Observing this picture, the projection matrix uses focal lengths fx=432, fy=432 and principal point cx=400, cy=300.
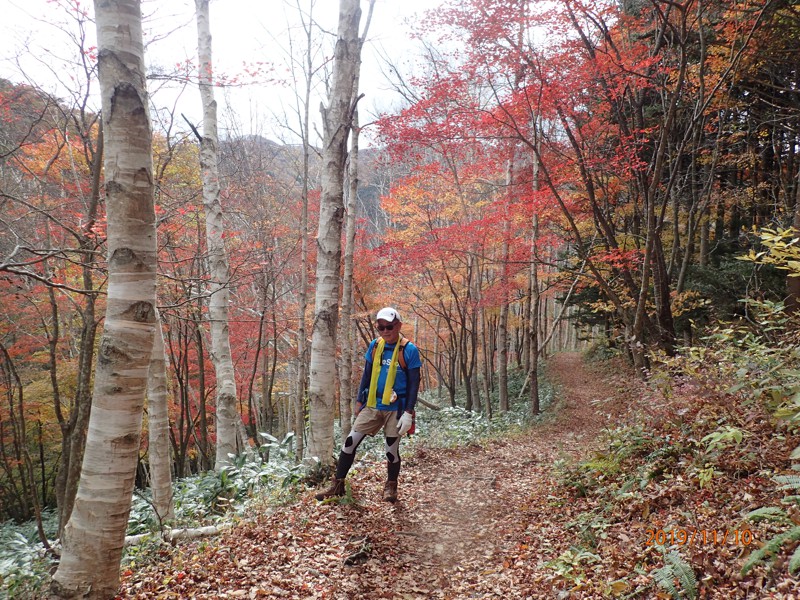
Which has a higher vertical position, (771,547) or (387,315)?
(387,315)

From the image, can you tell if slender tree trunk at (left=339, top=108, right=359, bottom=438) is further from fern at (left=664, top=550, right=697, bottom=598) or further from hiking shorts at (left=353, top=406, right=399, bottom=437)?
fern at (left=664, top=550, right=697, bottom=598)

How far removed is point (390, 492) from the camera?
496 cm

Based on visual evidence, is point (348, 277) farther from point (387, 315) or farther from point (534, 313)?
point (534, 313)

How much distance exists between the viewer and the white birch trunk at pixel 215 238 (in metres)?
7.61

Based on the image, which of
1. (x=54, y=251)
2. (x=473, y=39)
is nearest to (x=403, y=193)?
(x=473, y=39)

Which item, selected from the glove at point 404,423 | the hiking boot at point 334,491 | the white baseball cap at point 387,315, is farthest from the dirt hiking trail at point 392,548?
the white baseball cap at point 387,315

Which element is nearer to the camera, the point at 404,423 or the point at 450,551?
the point at 450,551

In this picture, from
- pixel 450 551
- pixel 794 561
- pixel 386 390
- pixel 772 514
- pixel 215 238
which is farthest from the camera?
pixel 215 238

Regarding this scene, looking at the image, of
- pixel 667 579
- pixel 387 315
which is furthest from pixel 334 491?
pixel 667 579

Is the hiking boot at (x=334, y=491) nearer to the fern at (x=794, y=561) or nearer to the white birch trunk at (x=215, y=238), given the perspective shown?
the fern at (x=794, y=561)

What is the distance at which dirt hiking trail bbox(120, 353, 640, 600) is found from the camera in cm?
313

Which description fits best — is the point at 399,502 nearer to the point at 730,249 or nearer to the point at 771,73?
the point at 771,73

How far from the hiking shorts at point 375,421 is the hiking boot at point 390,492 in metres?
0.70

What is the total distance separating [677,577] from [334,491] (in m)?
A: 3.14
